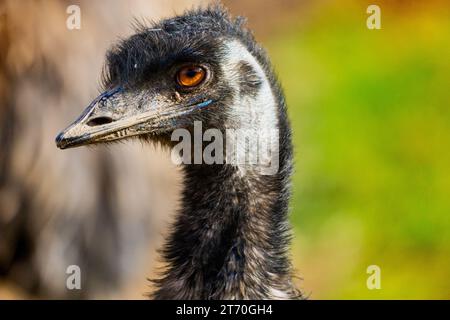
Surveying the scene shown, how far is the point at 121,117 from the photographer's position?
2643mm

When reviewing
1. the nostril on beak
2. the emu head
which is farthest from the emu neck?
the nostril on beak

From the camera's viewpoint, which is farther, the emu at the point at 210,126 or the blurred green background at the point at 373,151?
the blurred green background at the point at 373,151

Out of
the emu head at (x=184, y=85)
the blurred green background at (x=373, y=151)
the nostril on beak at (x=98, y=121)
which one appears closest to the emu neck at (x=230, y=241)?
the emu head at (x=184, y=85)

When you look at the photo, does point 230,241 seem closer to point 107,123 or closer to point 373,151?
point 107,123

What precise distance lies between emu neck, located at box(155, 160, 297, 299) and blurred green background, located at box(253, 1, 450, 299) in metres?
2.26

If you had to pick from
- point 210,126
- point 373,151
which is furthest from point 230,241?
point 373,151

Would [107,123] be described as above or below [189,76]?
below

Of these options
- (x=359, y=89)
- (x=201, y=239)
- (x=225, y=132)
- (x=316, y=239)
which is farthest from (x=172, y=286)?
(x=359, y=89)

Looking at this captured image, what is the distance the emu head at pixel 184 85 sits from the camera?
266cm

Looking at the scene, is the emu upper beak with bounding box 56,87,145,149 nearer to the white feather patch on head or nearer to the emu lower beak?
the emu lower beak

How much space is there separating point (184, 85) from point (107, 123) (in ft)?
0.73

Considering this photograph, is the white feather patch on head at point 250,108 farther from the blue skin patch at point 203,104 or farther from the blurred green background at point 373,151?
the blurred green background at point 373,151
